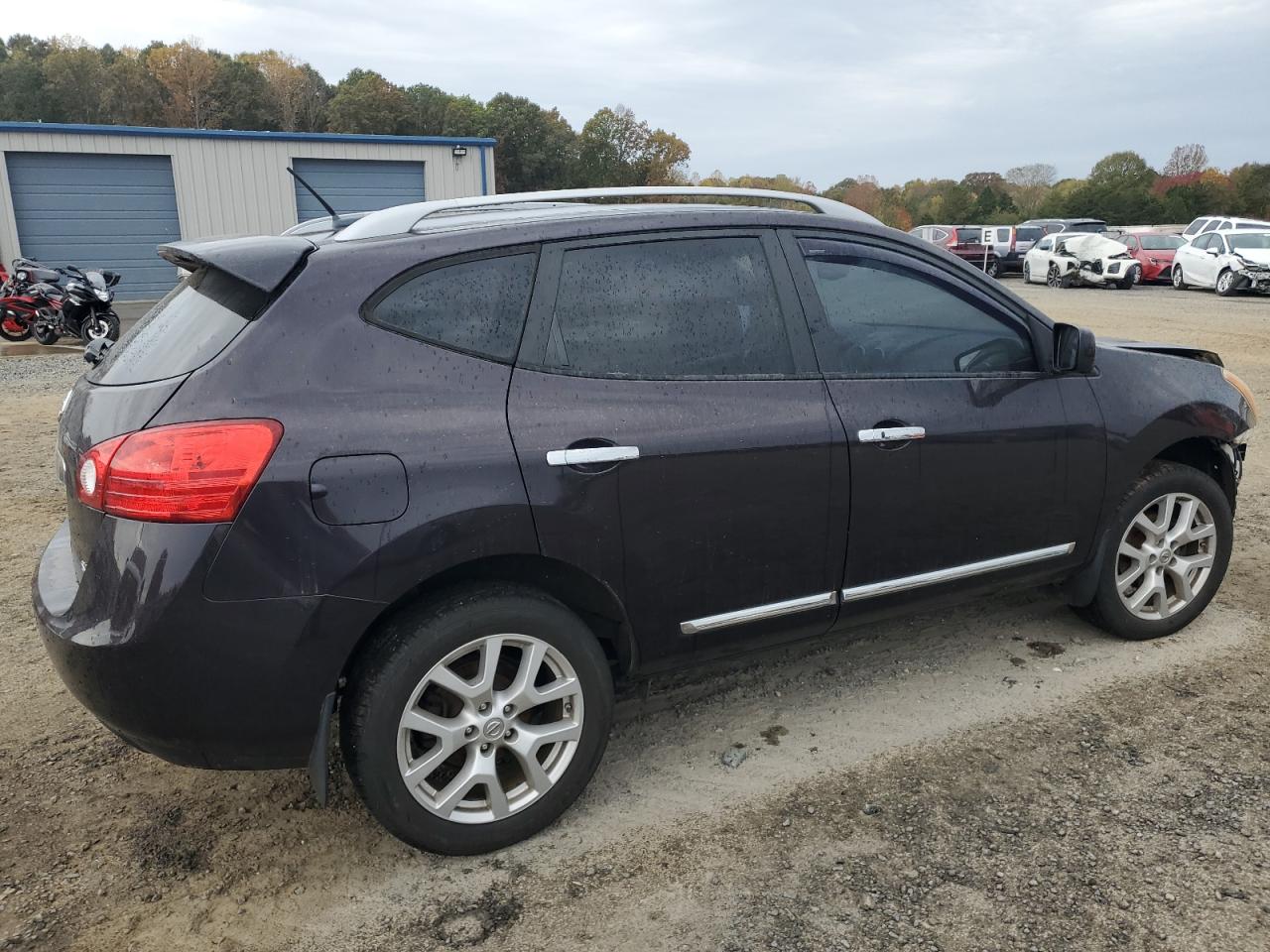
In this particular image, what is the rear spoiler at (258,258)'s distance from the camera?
Answer: 2480 mm

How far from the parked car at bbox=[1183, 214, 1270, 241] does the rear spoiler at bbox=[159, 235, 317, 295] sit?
25.5 metres

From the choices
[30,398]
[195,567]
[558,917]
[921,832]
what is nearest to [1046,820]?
[921,832]

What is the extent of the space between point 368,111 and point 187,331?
72.7 metres

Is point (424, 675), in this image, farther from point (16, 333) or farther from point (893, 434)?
point (16, 333)

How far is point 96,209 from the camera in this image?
20.4 metres

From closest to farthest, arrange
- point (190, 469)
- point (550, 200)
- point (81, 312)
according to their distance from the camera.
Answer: point (190, 469) < point (550, 200) < point (81, 312)

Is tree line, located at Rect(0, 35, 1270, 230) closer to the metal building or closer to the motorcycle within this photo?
the metal building

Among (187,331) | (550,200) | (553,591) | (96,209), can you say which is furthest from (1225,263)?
(96,209)

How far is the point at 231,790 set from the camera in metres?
3.05

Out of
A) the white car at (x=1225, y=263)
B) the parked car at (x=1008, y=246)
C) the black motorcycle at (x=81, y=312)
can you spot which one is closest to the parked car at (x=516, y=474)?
the black motorcycle at (x=81, y=312)

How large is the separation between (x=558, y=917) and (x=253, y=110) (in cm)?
8504

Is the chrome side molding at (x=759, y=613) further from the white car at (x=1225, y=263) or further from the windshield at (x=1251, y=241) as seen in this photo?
the windshield at (x=1251, y=241)

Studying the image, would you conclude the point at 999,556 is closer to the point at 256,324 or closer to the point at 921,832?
the point at 921,832

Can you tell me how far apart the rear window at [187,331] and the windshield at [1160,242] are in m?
28.7
